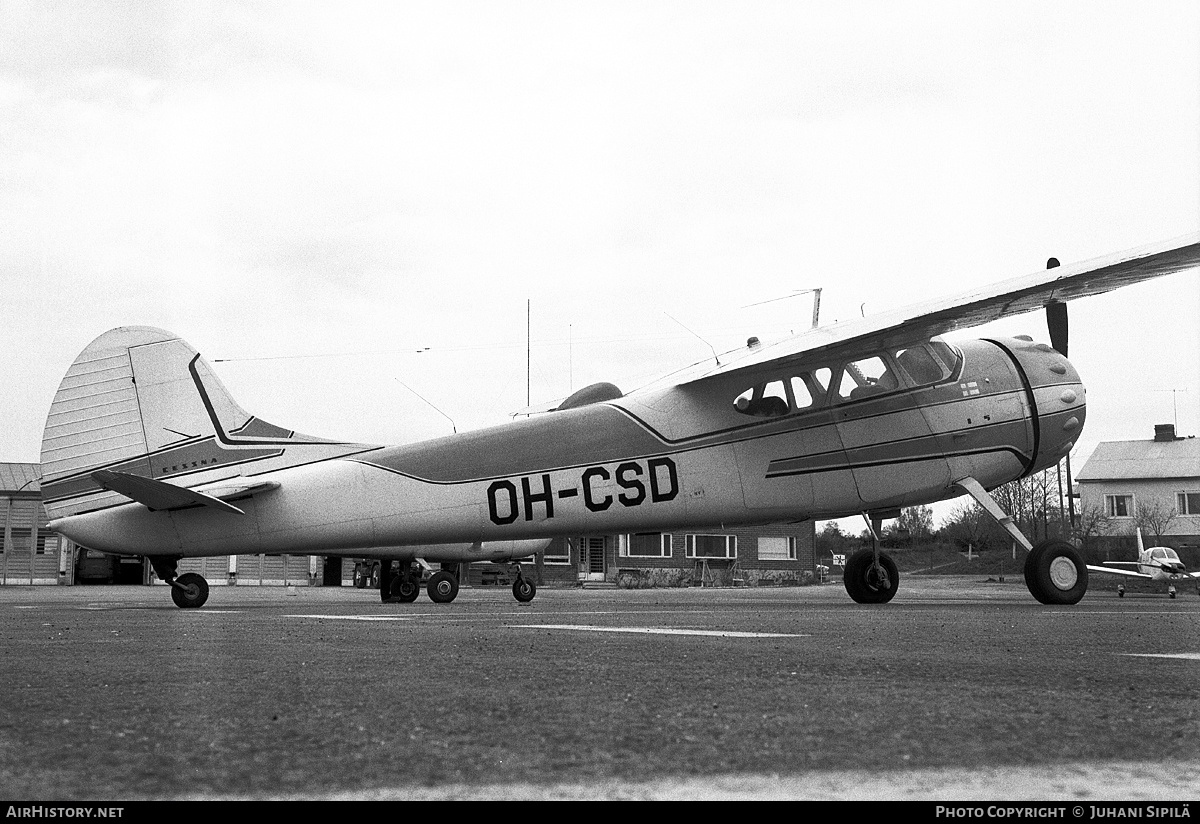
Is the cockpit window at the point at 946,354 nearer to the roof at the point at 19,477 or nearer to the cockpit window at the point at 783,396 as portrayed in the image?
the cockpit window at the point at 783,396

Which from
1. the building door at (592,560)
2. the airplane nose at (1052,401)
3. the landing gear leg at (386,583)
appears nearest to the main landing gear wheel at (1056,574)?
the airplane nose at (1052,401)

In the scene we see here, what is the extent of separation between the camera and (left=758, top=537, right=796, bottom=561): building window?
54281mm

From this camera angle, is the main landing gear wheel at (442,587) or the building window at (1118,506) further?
the building window at (1118,506)

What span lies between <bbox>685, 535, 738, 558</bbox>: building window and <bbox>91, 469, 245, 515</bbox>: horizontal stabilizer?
42431 mm

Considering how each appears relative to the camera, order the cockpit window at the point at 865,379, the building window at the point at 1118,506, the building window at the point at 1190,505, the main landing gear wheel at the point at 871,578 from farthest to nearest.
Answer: the building window at the point at 1118,506, the building window at the point at 1190,505, the main landing gear wheel at the point at 871,578, the cockpit window at the point at 865,379

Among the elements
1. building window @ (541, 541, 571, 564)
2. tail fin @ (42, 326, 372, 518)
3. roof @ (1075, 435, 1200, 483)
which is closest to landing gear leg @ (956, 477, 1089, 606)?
tail fin @ (42, 326, 372, 518)

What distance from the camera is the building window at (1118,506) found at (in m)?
61.4

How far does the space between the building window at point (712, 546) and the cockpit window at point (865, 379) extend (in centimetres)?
4133

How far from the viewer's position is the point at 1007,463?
12.0 meters

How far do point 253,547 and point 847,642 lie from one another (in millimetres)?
7583

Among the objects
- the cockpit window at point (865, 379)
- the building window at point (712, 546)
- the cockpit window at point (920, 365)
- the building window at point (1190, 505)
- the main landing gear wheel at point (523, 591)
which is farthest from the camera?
the building window at point (1190, 505)

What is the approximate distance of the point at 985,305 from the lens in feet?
35.0

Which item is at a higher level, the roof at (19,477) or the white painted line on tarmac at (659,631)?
the roof at (19,477)

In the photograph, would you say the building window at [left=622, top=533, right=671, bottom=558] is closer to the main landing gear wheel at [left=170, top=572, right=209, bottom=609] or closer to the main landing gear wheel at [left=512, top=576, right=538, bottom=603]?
the main landing gear wheel at [left=512, top=576, right=538, bottom=603]
